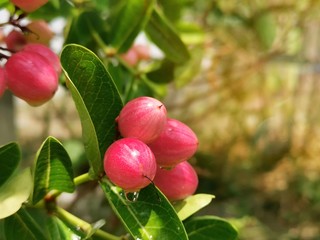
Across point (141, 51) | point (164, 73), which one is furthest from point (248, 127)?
point (164, 73)

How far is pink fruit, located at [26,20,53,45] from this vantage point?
0.55 metres

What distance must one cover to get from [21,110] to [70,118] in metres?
0.37

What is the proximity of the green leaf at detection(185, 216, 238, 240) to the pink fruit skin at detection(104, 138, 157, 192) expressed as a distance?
0.13m

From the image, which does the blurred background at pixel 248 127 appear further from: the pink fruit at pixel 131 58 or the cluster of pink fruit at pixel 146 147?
the cluster of pink fruit at pixel 146 147

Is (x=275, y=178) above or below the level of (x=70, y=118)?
below

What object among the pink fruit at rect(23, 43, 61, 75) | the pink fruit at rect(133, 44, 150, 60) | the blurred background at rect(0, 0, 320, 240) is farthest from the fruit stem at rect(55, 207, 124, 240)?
the blurred background at rect(0, 0, 320, 240)

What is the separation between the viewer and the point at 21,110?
1.87 m

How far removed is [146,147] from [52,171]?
9 centimetres

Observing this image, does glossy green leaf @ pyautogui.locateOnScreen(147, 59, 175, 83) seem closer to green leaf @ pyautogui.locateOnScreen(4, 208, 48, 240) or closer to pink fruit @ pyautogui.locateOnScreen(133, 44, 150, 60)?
pink fruit @ pyautogui.locateOnScreen(133, 44, 150, 60)

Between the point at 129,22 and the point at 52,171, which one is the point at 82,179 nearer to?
the point at 52,171

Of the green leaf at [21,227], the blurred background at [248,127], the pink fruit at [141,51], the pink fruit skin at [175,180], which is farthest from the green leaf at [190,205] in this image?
the blurred background at [248,127]

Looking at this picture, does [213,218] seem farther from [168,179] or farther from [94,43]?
[94,43]

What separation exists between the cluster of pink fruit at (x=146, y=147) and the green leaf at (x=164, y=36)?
0.21 m

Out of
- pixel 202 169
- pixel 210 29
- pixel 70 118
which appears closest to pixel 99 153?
pixel 202 169
